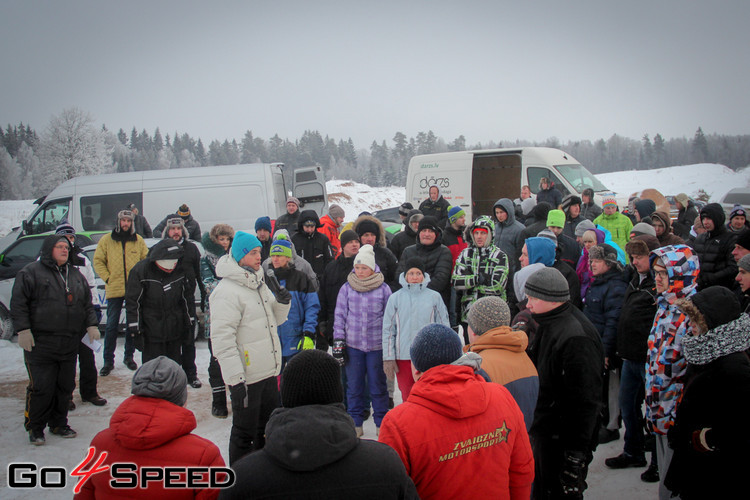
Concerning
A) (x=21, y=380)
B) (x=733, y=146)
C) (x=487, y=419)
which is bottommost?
(x=21, y=380)

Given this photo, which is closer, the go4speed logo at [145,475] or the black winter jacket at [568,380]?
the go4speed logo at [145,475]

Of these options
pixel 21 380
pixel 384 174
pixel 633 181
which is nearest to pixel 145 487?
pixel 21 380

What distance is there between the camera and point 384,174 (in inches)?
2876

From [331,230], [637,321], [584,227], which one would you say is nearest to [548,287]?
[637,321]

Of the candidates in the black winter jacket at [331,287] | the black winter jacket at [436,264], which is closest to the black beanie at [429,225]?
the black winter jacket at [436,264]

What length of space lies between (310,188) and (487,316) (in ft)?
43.6

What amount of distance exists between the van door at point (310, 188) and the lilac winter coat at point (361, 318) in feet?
35.9

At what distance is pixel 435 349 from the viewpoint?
200 cm

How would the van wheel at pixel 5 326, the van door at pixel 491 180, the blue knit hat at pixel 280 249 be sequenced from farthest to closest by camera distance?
the van door at pixel 491 180 < the van wheel at pixel 5 326 < the blue knit hat at pixel 280 249

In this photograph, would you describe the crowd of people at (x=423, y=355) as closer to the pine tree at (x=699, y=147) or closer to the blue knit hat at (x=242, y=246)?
the blue knit hat at (x=242, y=246)

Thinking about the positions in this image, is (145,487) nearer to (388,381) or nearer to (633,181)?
(388,381)

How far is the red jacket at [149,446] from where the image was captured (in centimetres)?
187

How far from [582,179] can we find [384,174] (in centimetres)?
6145

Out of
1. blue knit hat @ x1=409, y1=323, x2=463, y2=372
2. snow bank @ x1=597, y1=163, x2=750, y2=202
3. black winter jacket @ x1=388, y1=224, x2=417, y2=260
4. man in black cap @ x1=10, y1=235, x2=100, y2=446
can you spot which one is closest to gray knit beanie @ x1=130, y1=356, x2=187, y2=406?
blue knit hat @ x1=409, y1=323, x2=463, y2=372
